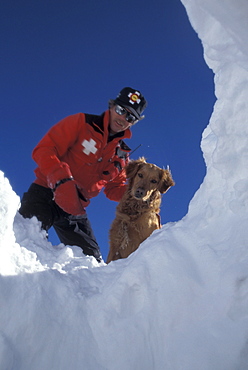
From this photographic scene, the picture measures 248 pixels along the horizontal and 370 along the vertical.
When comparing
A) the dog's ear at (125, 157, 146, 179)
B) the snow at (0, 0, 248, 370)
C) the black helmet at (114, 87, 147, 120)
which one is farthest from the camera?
the dog's ear at (125, 157, 146, 179)

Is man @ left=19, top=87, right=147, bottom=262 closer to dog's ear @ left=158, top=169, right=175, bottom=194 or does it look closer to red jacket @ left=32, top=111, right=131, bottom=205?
red jacket @ left=32, top=111, right=131, bottom=205

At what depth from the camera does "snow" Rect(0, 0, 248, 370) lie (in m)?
1.15

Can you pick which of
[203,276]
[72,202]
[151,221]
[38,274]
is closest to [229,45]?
[203,276]

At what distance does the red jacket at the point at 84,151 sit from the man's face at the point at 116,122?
8cm

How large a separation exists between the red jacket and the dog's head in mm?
276

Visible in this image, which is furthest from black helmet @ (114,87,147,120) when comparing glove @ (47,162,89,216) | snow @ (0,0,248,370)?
snow @ (0,0,248,370)

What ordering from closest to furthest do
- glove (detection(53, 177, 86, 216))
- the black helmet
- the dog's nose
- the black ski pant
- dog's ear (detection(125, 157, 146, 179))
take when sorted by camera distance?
glove (detection(53, 177, 86, 216)) → the black ski pant → the black helmet → the dog's nose → dog's ear (detection(125, 157, 146, 179))

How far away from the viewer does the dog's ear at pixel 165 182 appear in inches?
178

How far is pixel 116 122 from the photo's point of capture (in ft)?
13.6

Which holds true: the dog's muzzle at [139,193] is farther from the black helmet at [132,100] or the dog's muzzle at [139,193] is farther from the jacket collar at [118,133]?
the black helmet at [132,100]

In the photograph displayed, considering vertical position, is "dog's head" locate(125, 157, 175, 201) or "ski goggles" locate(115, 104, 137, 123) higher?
"ski goggles" locate(115, 104, 137, 123)

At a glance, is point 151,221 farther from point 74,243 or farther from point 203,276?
point 203,276

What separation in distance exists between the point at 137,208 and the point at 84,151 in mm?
1186

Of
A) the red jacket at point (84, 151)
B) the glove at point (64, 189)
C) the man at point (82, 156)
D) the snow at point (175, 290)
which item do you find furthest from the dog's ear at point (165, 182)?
the snow at point (175, 290)
